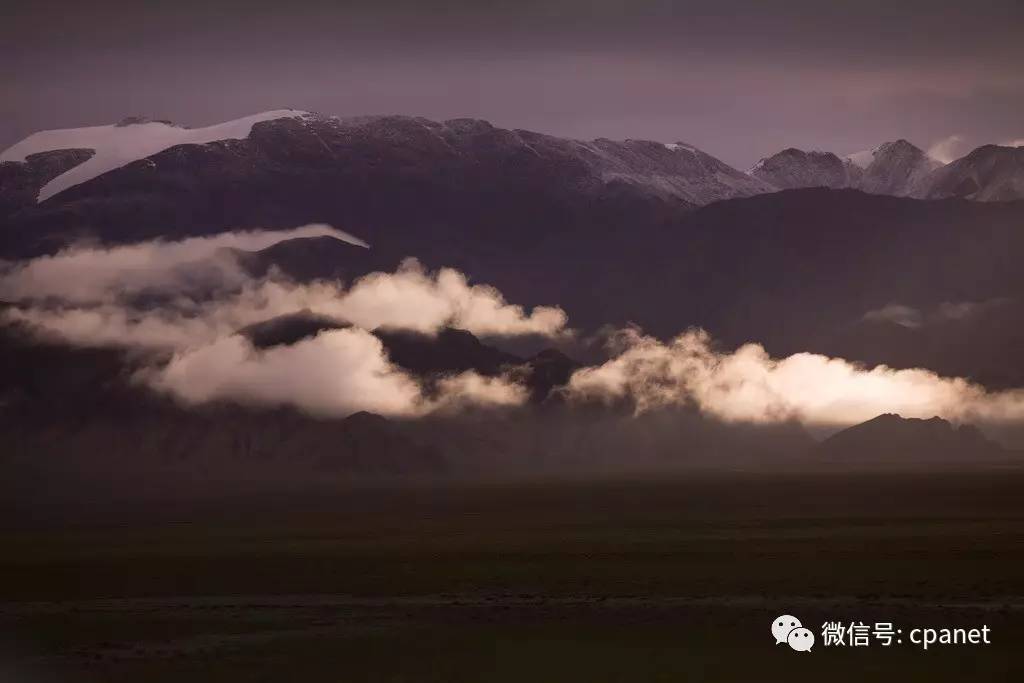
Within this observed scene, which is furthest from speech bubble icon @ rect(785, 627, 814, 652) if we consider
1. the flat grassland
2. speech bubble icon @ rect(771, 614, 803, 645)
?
the flat grassland

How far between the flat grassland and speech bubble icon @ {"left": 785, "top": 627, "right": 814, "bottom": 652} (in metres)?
0.76

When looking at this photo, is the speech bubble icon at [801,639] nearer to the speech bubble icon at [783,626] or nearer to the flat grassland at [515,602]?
the speech bubble icon at [783,626]

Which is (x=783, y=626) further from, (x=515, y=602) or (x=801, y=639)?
(x=515, y=602)

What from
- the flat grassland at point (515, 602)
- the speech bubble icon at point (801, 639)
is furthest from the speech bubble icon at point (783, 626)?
the flat grassland at point (515, 602)

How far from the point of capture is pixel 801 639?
269ft

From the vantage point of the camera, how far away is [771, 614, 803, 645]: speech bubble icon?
3300 inches

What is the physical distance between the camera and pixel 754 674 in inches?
2990

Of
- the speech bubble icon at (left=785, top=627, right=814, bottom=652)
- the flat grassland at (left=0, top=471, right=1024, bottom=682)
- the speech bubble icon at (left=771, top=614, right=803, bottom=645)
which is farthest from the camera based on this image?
the speech bubble icon at (left=771, top=614, right=803, bottom=645)

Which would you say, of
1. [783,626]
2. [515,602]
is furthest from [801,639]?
[515,602]

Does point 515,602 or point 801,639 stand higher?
point 515,602

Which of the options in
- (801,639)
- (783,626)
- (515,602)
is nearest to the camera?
(801,639)

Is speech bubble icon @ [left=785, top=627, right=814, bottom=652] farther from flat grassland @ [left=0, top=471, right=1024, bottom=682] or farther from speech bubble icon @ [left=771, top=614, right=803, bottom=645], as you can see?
flat grassland @ [left=0, top=471, right=1024, bottom=682]

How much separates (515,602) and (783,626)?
2241 cm

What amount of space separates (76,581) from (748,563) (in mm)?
50196
